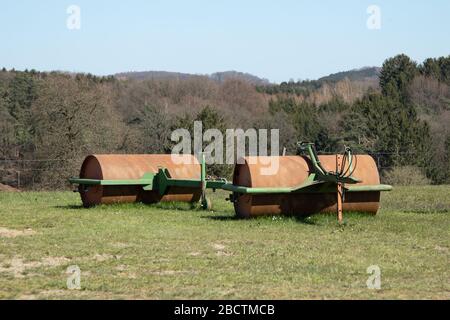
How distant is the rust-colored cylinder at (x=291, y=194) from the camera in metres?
13.3

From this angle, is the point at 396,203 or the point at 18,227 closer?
the point at 18,227

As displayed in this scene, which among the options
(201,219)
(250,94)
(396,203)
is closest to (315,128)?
(250,94)

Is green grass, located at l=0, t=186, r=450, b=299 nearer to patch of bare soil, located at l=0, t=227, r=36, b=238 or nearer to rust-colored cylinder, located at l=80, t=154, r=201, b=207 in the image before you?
patch of bare soil, located at l=0, t=227, r=36, b=238

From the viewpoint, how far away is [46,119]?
43.1 meters

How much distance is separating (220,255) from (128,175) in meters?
7.35

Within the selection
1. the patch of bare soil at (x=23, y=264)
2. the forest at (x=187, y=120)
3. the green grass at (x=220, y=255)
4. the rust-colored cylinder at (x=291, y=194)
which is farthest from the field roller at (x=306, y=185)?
the forest at (x=187, y=120)

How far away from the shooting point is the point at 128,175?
16.4m

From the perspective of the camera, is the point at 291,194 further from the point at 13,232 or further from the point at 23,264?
the point at 23,264

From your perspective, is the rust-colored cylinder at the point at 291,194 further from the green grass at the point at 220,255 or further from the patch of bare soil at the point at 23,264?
the patch of bare soil at the point at 23,264

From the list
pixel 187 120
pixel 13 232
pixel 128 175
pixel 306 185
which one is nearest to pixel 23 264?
pixel 13 232

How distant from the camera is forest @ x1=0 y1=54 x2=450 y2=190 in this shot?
41.9 meters

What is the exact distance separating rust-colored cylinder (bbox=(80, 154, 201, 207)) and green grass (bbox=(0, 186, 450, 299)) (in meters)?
1.04
